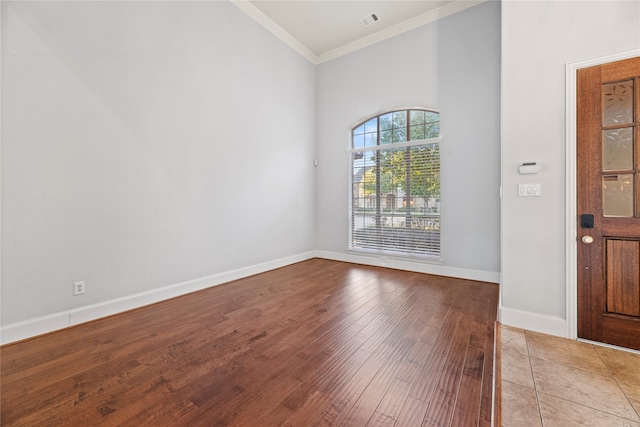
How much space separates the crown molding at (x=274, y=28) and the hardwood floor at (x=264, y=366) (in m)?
4.28

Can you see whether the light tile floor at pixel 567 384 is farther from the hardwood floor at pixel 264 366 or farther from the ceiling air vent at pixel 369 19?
the ceiling air vent at pixel 369 19

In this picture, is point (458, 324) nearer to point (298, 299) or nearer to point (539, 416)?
point (539, 416)

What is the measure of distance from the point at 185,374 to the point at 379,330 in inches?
62.6

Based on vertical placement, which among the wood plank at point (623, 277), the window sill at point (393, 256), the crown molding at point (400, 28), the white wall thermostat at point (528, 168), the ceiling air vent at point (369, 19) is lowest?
the window sill at point (393, 256)

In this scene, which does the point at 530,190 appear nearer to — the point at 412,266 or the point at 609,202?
the point at 609,202

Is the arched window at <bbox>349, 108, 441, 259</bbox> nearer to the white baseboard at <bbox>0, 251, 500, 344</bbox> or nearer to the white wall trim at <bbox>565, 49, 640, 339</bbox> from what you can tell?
the white baseboard at <bbox>0, 251, 500, 344</bbox>

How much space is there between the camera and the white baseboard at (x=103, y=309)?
7.29 ft

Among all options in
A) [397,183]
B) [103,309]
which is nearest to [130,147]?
[103,309]

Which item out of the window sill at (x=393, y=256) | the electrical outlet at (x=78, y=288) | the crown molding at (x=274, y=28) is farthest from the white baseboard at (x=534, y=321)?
the crown molding at (x=274, y=28)

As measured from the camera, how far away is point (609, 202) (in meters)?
2.17

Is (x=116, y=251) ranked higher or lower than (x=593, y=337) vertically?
higher

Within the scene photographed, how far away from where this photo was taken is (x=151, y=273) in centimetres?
306

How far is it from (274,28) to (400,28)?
2.17 meters

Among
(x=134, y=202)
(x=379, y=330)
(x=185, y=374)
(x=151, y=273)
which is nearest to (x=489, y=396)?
(x=379, y=330)
